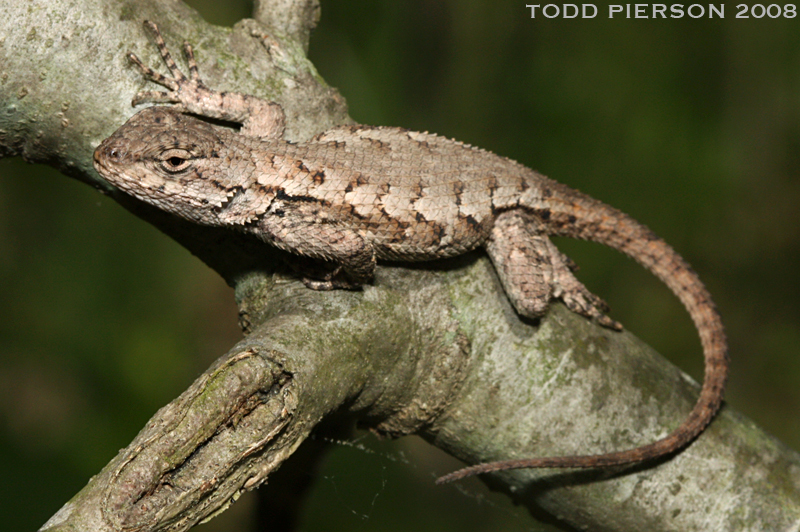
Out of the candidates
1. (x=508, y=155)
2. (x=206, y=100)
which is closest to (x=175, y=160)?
(x=206, y=100)

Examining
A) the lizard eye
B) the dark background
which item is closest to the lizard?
the lizard eye

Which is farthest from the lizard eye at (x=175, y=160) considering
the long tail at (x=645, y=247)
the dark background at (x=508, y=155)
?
the dark background at (x=508, y=155)

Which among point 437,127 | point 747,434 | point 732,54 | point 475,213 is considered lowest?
point 747,434

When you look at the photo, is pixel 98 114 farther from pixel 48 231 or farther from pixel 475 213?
pixel 48 231

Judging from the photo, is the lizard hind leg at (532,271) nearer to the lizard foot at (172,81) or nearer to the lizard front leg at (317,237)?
the lizard front leg at (317,237)

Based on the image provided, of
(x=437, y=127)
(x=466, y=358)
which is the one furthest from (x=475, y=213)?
(x=437, y=127)
